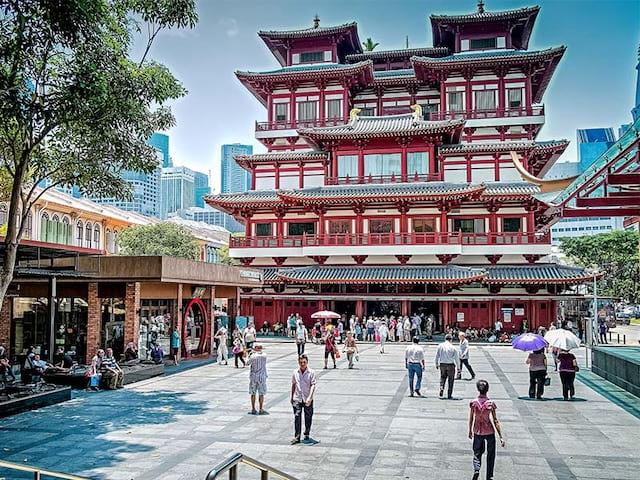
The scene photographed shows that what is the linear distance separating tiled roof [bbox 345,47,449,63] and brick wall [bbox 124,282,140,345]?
3511cm

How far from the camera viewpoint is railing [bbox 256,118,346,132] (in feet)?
151

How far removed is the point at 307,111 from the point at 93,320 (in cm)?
2989

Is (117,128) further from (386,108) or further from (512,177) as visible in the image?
(386,108)

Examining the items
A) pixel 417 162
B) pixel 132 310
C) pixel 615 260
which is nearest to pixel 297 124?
pixel 417 162

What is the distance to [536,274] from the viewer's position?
120 feet

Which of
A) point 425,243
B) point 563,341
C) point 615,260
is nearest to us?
point 563,341

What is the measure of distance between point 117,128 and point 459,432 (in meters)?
10.6

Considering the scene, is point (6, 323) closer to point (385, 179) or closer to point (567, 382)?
point (567, 382)

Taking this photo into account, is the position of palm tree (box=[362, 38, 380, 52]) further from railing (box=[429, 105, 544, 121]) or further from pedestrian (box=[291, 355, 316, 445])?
pedestrian (box=[291, 355, 316, 445])

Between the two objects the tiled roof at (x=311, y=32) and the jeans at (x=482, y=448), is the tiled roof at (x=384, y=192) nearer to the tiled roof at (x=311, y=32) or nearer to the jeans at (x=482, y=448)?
the tiled roof at (x=311, y=32)

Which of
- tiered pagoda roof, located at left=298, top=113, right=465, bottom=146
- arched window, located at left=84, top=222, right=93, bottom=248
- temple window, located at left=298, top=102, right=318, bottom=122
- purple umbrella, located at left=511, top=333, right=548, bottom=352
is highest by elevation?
temple window, located at left=298, top=102, right=318, bottom=122

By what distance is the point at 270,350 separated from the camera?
103 ft

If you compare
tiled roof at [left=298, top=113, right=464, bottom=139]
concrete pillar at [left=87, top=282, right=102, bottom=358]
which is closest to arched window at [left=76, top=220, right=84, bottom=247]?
tiled roof at [left=298, top=113, right=464, bottom=139]

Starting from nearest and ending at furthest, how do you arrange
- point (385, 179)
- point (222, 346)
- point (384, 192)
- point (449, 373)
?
point (449, 373), point (222, 346), point (384, 192), point (385, 179)
